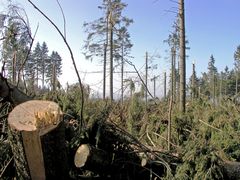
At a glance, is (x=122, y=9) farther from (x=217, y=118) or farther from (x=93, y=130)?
(x=93, y=130)

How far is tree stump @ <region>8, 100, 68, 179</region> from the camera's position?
4.09 meters

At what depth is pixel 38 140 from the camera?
4.07m

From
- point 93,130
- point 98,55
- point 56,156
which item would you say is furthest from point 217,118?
point 98,55

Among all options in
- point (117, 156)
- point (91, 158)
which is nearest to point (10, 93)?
point (91, 158)

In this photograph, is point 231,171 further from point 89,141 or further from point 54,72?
point 54,72

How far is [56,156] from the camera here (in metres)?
4.29

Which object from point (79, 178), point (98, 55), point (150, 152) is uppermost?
point (98, 55)

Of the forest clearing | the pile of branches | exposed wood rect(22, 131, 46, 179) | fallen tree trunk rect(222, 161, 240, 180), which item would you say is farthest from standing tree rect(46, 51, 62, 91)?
fallen tree trunk rect(222, 161, 240, 180)

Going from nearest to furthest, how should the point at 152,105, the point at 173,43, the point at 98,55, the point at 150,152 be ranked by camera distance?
the point at 150,152
the point at 152,105
the point at 98,55
the point at 173,43

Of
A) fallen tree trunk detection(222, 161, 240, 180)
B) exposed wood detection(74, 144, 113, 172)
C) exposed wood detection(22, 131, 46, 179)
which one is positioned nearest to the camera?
exposed wood detection(22, 131, 46, 179)

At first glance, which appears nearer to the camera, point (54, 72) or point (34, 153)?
point (34, 153)

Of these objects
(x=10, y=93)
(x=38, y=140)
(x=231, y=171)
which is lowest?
(x=231, y=171)

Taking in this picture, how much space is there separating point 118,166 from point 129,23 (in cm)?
2787

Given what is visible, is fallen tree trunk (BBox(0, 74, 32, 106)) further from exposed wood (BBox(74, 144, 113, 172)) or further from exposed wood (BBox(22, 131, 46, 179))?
exposed wood (BBox(74, 144, 113, 172))
